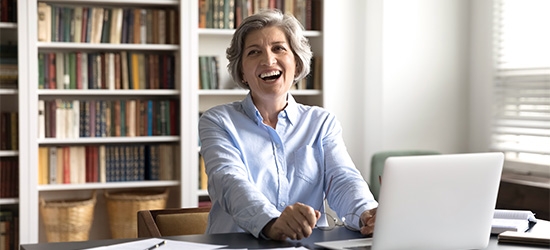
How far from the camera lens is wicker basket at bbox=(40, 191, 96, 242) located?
4395 millimetres

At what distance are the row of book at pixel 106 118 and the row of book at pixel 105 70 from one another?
10cm

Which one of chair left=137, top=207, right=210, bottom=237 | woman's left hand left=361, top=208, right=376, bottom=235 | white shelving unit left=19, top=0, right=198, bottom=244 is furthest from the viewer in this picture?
white shelving unit left=19, top=0, right=198, bottom=244

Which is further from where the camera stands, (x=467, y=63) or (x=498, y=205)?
(x=467, y=63)

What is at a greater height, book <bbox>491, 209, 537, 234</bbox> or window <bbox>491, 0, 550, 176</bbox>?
window <bbox>491, 0, 550, 176</bbox>

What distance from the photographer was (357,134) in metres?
4.99

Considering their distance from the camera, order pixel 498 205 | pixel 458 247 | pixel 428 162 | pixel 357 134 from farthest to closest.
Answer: pixel 357 134, pixel 498 205, pixel 458 247, pixel 428 162

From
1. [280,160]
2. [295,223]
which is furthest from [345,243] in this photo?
[280,160]

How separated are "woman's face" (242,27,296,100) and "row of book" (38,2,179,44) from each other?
6.94 feet

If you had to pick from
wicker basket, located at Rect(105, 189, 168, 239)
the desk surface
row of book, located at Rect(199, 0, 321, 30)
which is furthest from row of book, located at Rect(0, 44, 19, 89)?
the desk surface

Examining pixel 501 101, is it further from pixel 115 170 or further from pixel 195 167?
→ pixel 115 170

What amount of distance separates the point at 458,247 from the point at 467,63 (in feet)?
10.8

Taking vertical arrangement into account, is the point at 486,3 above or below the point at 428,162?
above

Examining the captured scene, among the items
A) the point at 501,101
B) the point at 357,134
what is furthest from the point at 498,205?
the point at 357,134

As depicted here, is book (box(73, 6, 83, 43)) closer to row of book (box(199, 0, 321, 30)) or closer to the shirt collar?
row of book (box(199, 0, 321, 30))
